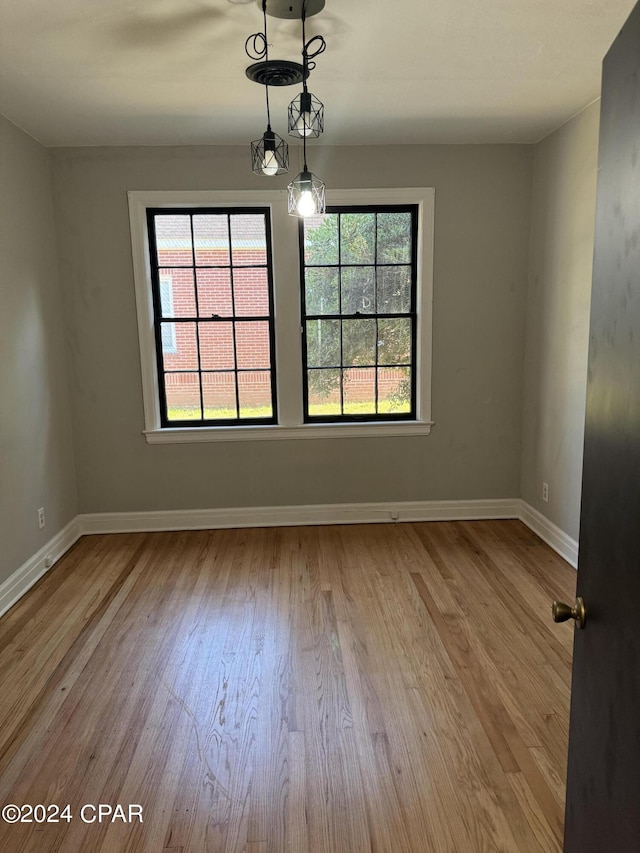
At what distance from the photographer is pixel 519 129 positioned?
11.7 feet

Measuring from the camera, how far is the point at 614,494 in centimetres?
100

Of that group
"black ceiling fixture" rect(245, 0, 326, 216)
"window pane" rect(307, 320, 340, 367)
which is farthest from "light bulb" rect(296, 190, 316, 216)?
"window pane" rect(307, 320, 340, 367)

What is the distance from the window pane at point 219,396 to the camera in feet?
13.4

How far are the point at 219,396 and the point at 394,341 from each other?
4.42ft

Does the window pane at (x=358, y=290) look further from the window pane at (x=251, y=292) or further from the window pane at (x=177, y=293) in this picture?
the window pane at (x=177, y=293)

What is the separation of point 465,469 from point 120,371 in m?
2.63

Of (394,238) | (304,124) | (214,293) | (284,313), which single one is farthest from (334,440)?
(304,124)

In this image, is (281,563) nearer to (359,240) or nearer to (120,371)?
(120,371)

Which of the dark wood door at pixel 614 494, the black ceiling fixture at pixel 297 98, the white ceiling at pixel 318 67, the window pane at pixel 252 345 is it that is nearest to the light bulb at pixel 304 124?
the black ceiling fixture at pixel 297 98

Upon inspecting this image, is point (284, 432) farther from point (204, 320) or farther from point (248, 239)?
point (248, 239)

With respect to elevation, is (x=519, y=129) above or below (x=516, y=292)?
above

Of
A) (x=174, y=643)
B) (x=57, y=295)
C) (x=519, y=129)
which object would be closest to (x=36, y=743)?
(x=174, y=643)

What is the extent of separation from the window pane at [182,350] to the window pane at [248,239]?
1.93 ft

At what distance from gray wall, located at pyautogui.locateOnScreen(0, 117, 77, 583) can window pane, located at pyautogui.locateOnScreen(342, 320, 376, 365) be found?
1.99 metres
